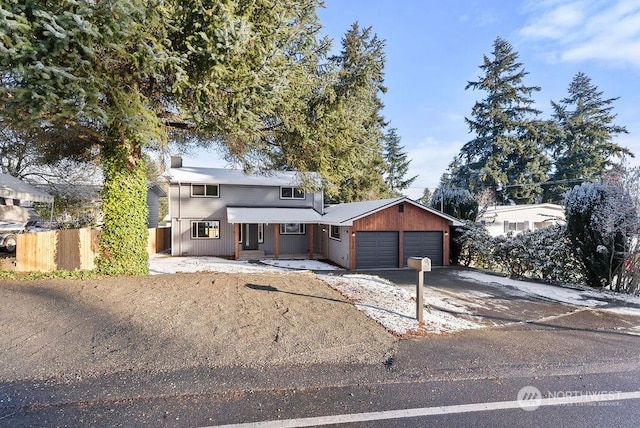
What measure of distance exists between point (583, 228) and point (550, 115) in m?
30.6

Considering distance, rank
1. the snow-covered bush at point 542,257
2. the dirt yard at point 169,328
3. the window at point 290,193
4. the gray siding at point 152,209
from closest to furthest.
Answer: the dirt yard at point 169,328 → the snow-covered bush at point 542,257 → the window at point 290,193 → the gray siding at point 152,209

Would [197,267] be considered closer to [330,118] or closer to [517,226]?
[330,118]

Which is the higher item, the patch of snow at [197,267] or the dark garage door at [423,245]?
the dark garage door at [423,245]

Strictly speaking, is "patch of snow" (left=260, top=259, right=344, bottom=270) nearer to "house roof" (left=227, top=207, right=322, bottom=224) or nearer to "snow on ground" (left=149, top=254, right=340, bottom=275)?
"snow on ground" (left=149, top=254, right=340, bottom=275)

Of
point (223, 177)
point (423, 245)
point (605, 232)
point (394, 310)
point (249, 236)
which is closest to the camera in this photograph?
point (394, 310)

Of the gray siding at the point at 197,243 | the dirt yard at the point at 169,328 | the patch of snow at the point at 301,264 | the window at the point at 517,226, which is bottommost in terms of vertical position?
the patch of snow at the point at 301,264

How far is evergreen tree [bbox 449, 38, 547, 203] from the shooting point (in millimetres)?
30500

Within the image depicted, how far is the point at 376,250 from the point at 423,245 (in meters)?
2.59

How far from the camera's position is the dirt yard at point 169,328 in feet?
13.3

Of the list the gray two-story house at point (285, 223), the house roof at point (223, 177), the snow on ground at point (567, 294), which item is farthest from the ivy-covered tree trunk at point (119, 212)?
the snow on ground at point (567, 294)

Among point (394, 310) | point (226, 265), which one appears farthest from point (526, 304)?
point (226, 265)

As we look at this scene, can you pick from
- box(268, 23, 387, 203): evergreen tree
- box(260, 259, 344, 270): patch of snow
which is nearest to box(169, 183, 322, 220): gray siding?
box(260, 259, 344, 270): patch of snow

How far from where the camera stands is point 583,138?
1293 inches

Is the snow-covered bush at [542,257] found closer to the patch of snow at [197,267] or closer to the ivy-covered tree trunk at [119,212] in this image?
the patch of snow at [197,267]
